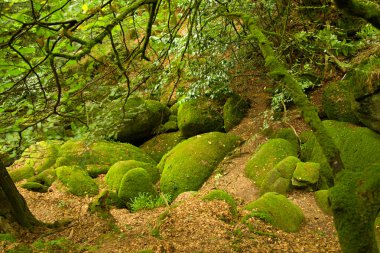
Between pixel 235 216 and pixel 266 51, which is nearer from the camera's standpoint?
pixel 266 51

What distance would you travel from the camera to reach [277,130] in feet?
34.1

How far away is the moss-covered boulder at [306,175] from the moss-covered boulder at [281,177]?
16 centimetres

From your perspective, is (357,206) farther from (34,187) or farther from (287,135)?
(34,187)

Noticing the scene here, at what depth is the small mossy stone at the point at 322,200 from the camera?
7315 mm

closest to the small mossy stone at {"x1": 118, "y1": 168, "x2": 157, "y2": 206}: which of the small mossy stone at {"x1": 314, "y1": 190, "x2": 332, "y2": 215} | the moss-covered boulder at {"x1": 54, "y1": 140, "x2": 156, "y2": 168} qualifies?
the moss-covered boulder at {"x1": 54, "y1": 140, "x2": 156, "y2": 168}

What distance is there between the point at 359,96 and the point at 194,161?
470 cm

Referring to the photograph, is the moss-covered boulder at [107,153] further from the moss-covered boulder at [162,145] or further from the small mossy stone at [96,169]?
the moss-covered boulder at [162,145]

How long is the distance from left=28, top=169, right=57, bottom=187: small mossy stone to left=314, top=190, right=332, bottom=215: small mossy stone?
8.18m

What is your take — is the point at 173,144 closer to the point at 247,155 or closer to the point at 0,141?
the point at 247,155

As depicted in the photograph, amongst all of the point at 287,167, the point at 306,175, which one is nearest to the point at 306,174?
the point at 306,175

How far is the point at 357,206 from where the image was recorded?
3.44m

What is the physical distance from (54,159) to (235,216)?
8.44m

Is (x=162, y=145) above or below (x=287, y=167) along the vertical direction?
below

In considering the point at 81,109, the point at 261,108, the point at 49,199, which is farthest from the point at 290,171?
the point at 49,199
